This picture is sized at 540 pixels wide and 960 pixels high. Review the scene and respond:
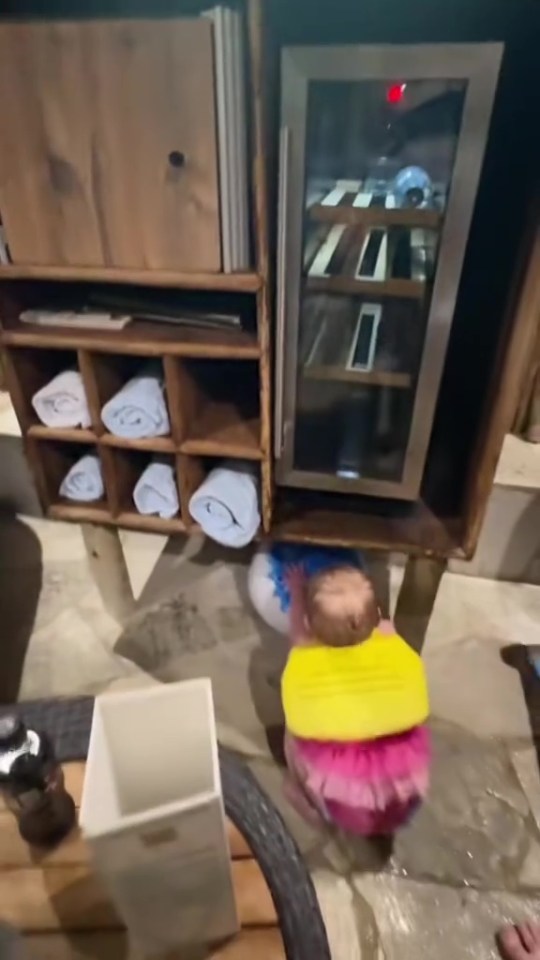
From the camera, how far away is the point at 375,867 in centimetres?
120

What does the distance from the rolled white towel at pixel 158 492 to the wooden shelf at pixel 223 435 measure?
0.32ft

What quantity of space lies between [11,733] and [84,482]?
0.55 m

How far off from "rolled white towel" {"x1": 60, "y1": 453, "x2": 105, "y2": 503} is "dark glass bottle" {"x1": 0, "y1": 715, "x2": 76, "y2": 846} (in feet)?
→ 1.66

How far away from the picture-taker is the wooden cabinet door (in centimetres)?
83

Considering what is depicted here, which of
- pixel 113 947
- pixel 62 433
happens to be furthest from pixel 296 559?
pixel 113 947

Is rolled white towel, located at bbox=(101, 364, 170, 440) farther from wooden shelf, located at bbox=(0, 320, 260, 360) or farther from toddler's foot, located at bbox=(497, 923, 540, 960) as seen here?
toddler's foot, located at bbox=(497, 923, 540, 960)

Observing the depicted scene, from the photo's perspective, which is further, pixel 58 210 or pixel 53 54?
pixel 58 210

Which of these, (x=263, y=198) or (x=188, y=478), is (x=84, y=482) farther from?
(x=263, y=198)

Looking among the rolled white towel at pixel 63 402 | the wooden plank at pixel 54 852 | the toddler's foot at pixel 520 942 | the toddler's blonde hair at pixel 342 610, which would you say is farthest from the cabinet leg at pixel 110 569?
the toddler's foot at pixel 520 942

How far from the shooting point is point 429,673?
58.4 inches

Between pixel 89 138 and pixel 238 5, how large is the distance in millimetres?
233

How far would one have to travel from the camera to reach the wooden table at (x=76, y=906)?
0.77 meters

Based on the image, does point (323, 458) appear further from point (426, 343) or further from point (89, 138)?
point (89, 138)

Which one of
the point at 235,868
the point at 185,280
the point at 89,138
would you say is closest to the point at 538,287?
the point at 185,280
